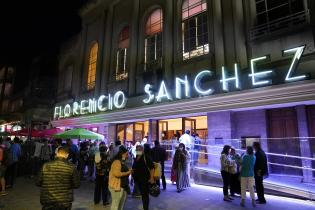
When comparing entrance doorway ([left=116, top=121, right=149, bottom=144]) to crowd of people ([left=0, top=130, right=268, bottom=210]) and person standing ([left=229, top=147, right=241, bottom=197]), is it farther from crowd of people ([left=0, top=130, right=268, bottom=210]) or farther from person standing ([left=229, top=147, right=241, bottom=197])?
person standing ([left=229, top=147, right=241, bottom=197])

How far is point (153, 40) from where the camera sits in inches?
656

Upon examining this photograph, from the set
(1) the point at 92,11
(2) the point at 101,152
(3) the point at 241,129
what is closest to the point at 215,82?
(3) the point at 241,129

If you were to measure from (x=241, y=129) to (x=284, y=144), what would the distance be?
9.18ft

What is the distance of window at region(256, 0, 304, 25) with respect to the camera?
10.6 meters

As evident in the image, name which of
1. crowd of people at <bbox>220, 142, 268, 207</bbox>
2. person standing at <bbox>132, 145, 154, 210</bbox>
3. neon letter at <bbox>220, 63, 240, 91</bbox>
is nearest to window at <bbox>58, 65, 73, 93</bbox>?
neon letter at <bbox>220, 63, 240, 91</bbox>

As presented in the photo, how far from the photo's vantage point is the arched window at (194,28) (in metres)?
13.6

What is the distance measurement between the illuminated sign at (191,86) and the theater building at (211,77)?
47 millimetres

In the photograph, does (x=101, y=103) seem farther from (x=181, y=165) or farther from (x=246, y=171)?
(x=246, y=171)

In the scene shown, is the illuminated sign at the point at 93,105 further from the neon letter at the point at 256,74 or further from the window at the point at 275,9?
the window at the point at 275,9

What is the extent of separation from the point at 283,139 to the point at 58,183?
7410 mm

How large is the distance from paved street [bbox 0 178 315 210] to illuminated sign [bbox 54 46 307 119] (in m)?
4.38

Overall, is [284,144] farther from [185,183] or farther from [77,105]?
[77,105]

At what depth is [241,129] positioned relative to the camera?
11.4m

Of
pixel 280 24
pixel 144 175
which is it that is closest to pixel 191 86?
pixel 280 24
